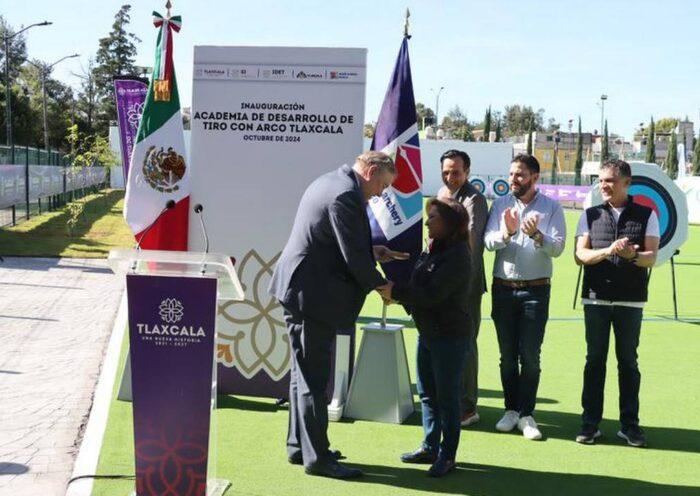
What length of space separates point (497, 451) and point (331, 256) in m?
1.87

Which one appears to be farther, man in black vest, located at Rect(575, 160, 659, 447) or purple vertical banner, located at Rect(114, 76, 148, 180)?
purple vertical banner, located at Rect(114, 76, 148, 180)

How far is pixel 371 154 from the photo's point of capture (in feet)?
18.3

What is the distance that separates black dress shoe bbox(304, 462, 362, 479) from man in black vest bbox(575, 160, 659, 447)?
1.78 m

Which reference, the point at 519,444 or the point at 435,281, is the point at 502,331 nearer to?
the point at 519,444

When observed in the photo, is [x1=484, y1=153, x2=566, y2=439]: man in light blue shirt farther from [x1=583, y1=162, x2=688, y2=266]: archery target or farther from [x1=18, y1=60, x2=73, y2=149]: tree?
[x1=18, y1=60, x2=73, y2=149]: tree

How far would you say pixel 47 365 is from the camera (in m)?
8.58

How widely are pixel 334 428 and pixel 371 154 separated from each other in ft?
7.00

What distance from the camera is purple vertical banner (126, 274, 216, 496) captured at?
14.8 ft

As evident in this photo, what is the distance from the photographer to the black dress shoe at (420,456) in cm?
581

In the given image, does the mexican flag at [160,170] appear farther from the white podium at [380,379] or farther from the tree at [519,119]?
the tree at [519,119]

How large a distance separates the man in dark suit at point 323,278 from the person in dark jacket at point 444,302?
258 mm

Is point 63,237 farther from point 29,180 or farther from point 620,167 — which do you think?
point 620,167

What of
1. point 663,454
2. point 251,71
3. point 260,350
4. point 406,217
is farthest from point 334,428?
point 251,71

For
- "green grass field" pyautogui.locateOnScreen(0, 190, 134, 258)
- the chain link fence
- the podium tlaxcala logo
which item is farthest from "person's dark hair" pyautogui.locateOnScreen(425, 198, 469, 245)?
the chain link fence
